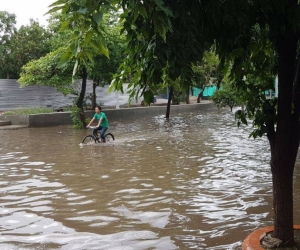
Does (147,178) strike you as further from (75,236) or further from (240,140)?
(240,140)

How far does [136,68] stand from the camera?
3768mm

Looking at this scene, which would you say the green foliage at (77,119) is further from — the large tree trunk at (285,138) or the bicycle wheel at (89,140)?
the large tree trunk at (285,138)

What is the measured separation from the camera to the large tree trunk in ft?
12.4

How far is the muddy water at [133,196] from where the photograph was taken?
215 inches

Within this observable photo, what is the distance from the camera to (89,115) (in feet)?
82.7

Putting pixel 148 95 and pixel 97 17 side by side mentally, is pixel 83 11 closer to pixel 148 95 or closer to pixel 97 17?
pixel 97 17

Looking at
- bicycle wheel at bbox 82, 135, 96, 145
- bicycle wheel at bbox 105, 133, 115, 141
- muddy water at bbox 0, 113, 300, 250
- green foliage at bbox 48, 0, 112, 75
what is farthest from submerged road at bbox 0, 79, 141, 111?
green foliage at bbox 48, 0, 112, 75

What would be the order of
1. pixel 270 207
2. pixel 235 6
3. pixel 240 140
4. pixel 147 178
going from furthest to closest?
1. pixel 240 140
2. pixel 147 178
3. pixel 270 207
4. pixel 235 6

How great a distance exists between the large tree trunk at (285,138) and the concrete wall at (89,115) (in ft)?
63.7

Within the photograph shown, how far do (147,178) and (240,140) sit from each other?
298 inches

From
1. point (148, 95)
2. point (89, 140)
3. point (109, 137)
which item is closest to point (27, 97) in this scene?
point (109, 137)

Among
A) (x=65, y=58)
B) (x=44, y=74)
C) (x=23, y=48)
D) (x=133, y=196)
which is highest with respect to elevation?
(x=23, y=48)

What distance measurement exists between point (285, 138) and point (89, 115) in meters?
21.9

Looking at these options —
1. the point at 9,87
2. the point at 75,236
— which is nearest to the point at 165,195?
the point at 75,236
